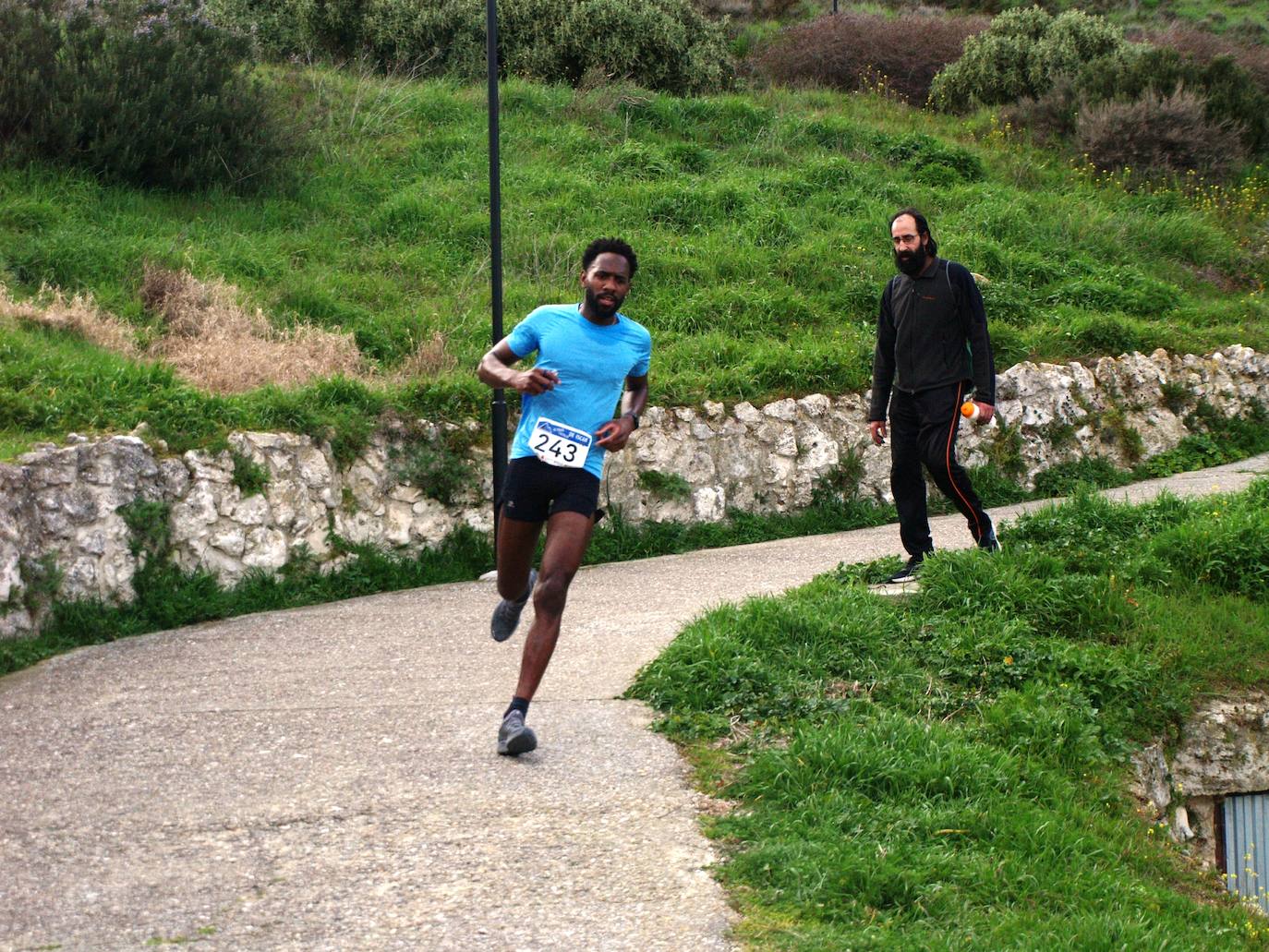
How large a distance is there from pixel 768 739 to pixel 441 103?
1311 centimetres

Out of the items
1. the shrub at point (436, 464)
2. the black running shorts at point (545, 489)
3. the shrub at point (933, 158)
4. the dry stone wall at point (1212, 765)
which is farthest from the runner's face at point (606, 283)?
the shrub at point (933, 158)

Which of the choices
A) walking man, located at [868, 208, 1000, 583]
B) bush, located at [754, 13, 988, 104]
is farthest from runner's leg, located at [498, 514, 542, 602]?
bush, located at [754, 13, 988, 104]

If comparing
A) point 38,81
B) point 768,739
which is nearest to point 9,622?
point 768,739

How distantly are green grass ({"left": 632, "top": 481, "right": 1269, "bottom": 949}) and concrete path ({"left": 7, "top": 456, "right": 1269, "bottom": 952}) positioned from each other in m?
0.30

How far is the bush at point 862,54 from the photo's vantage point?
2355 centimetres

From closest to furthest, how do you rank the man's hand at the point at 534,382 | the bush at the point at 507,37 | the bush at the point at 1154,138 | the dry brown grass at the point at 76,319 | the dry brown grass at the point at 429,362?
the man's hand at the point at 534,382 < the dry brown grass at the point at 76,319 < the dry brown grass at the point at 429,362 < the bush at the point at 1154,138 < the bush at the point at 507,37

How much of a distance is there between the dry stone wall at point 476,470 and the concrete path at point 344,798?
58cm

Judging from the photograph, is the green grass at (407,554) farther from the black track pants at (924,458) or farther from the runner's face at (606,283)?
the runner's face at (606,283)

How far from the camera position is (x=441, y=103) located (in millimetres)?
17297

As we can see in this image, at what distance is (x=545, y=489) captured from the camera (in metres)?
5.87

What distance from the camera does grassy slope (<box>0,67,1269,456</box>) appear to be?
36.0ft

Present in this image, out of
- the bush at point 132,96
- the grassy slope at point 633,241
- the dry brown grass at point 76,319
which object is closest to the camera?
the dry brown grass at point 76,319

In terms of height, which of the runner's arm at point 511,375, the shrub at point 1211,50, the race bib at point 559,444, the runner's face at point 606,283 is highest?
the shrub at point 1211,50

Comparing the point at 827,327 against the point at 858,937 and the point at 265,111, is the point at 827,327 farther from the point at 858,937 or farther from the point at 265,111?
the point at 858,937
